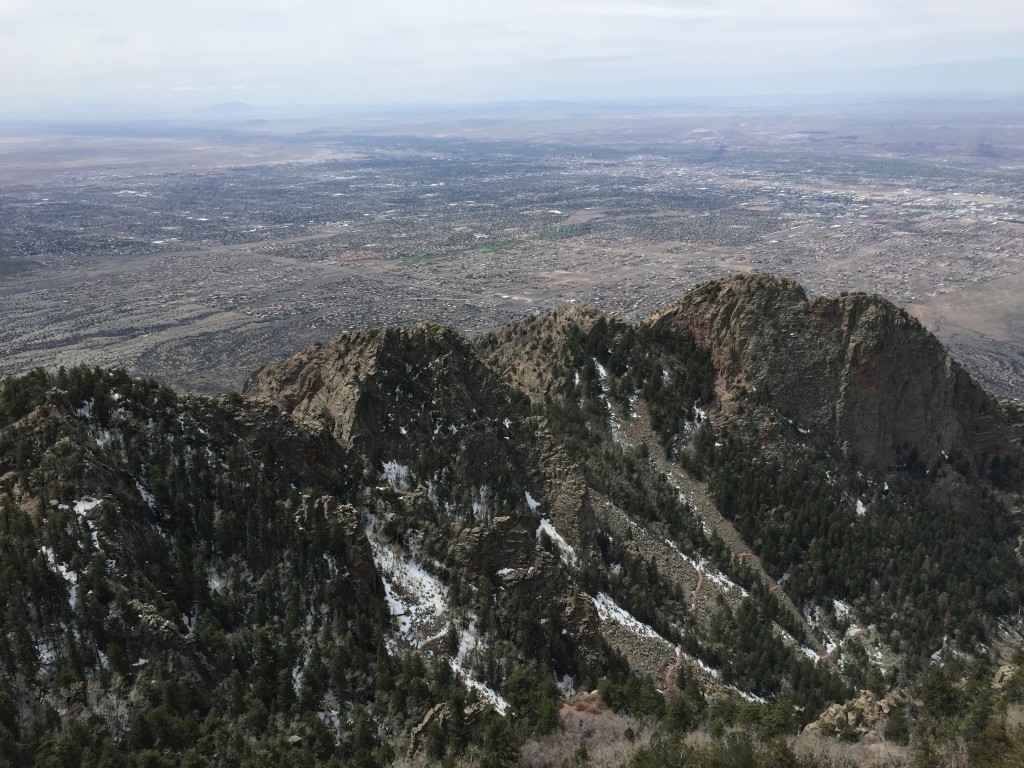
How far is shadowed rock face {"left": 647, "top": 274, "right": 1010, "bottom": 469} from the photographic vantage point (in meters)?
53.0

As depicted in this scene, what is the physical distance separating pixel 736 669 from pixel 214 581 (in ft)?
87.4

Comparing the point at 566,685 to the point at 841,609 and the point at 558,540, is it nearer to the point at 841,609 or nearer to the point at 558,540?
the point at 558,540

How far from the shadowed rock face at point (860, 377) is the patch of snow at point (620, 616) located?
23.9 meters

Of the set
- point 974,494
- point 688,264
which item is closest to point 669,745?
point 974,494

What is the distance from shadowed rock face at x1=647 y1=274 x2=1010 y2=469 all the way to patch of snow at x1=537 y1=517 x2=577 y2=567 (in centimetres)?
2190

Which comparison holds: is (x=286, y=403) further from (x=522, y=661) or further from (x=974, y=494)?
(x=974, y=494)

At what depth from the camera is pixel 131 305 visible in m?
142

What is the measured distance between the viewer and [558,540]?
133 feet

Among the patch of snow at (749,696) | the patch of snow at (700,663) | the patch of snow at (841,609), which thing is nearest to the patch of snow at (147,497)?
the patch of snow at (700,663)

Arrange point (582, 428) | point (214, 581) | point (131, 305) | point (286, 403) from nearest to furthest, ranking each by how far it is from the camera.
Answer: point (214, 581) < point (286, 403) < point (582, 428) < point (131, 305)

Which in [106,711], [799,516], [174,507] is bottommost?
[799,516]

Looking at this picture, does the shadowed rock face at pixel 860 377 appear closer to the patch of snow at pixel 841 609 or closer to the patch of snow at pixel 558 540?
the patch of snow at pixel 841 609

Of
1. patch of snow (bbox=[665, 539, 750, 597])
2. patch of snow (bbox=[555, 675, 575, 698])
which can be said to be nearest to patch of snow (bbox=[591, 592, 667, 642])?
patch of snow (bbox=[555, 675, 575, 698])

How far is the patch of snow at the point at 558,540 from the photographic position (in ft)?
129
